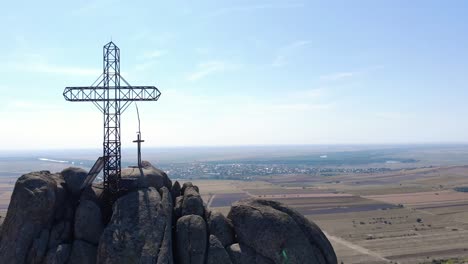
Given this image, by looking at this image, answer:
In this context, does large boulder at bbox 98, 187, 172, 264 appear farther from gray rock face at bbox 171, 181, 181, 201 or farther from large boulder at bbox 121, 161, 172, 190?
gray rock face at bbox 171, 181, 181, 201

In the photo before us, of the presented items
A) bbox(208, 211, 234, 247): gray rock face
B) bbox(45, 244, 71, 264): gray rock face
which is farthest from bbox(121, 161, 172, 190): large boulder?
bbox(45, 244, 71, 264): gray rock face

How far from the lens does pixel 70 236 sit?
115 ft

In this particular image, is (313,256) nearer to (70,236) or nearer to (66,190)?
(70,236)

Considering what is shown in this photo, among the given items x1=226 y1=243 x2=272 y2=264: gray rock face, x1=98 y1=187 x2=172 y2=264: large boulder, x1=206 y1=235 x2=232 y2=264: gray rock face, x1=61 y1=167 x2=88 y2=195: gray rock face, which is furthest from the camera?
x1=61 y1=167 x2=88 y2=195: gray rock face

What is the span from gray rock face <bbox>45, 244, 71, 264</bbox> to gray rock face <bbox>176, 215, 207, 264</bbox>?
331 inches

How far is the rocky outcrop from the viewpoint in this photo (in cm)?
3222

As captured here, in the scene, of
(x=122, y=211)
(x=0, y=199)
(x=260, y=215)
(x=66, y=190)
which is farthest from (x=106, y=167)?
(x=0, y=199)

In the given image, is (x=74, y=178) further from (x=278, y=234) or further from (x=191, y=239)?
(x=278, y=234)

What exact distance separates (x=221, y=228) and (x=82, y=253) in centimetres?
1078

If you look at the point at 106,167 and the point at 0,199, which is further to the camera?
the point at 0,199

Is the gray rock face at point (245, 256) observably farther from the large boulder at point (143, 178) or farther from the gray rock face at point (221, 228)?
the large boulder at point (143, 178)

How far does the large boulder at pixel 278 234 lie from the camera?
3353 cm

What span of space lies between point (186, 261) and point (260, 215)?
692 centimetres

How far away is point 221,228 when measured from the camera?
34.9 meters
